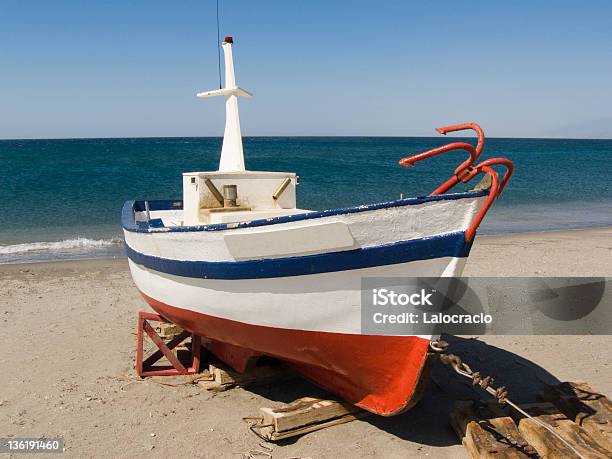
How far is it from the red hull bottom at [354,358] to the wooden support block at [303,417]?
7.2 inches

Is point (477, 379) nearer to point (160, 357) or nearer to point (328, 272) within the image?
point (328, 272)

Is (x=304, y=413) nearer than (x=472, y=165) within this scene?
No

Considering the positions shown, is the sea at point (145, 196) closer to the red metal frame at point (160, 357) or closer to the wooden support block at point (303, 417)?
the red metal frame at point (160, 357)

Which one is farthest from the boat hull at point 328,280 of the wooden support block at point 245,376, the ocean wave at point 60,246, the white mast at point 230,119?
the ocean wave at point 60,246

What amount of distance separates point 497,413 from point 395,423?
40.0 inches

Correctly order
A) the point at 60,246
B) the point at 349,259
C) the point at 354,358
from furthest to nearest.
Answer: the point at 60,246 < the point at 354,358 < the point at 349,259

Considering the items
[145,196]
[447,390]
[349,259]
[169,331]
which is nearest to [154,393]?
[169,331]

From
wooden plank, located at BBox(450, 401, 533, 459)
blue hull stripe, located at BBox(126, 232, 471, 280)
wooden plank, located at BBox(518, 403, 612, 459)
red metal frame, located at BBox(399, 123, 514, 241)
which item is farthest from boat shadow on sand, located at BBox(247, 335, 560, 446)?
red metal frame, located at BBox(399, 123, 514, 241)

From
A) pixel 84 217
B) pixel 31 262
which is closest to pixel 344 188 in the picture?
pixel 84 217

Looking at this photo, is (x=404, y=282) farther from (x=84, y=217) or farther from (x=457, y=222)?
(x=84, y=217)

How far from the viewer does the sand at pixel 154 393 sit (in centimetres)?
527

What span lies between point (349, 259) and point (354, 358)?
1.04 metres

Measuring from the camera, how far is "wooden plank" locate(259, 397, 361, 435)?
5270 millimetres

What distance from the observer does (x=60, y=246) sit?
17500mm
